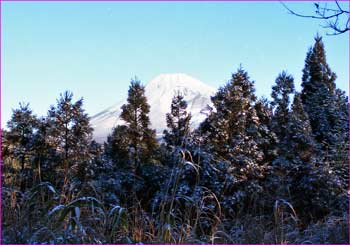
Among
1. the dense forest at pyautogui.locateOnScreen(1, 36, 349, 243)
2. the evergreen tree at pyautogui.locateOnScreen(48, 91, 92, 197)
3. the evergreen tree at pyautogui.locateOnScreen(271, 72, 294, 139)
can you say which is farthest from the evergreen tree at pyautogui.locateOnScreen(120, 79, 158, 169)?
the evergreen tree at pyautogui.locateOnScreen(271, 72, 294, 139)

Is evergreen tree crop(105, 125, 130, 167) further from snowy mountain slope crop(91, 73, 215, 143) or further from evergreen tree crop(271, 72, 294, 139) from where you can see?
evergreen tree crop(271, 72, 294, 139)

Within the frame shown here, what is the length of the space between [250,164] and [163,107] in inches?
206

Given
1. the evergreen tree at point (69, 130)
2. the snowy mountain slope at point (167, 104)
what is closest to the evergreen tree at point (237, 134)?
the snowy mountain slope at point (167, 104)

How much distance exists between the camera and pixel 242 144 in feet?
59.9

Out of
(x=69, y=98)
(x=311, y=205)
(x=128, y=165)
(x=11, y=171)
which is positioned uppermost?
(x=69, y=98)

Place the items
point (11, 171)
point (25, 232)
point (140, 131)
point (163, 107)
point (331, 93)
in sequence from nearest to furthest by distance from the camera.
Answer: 1. point (25, 232)
2. point (11, 171)
3. point (163, 107)
4. point (140, 131)
5. point (331, 93)

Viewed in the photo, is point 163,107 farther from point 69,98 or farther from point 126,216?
point 126,216

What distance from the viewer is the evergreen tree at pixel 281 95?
2083 centimetres

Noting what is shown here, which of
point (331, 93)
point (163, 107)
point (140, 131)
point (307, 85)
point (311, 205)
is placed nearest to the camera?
point (163, 107)

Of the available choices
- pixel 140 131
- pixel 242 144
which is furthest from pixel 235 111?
pixel 140 131

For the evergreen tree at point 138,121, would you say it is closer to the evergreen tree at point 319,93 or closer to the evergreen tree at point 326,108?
the evergreen tree at point 326,108

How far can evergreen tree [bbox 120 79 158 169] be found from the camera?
19.3 metres

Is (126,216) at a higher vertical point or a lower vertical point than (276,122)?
lower

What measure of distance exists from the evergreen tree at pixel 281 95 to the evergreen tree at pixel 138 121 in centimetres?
594
